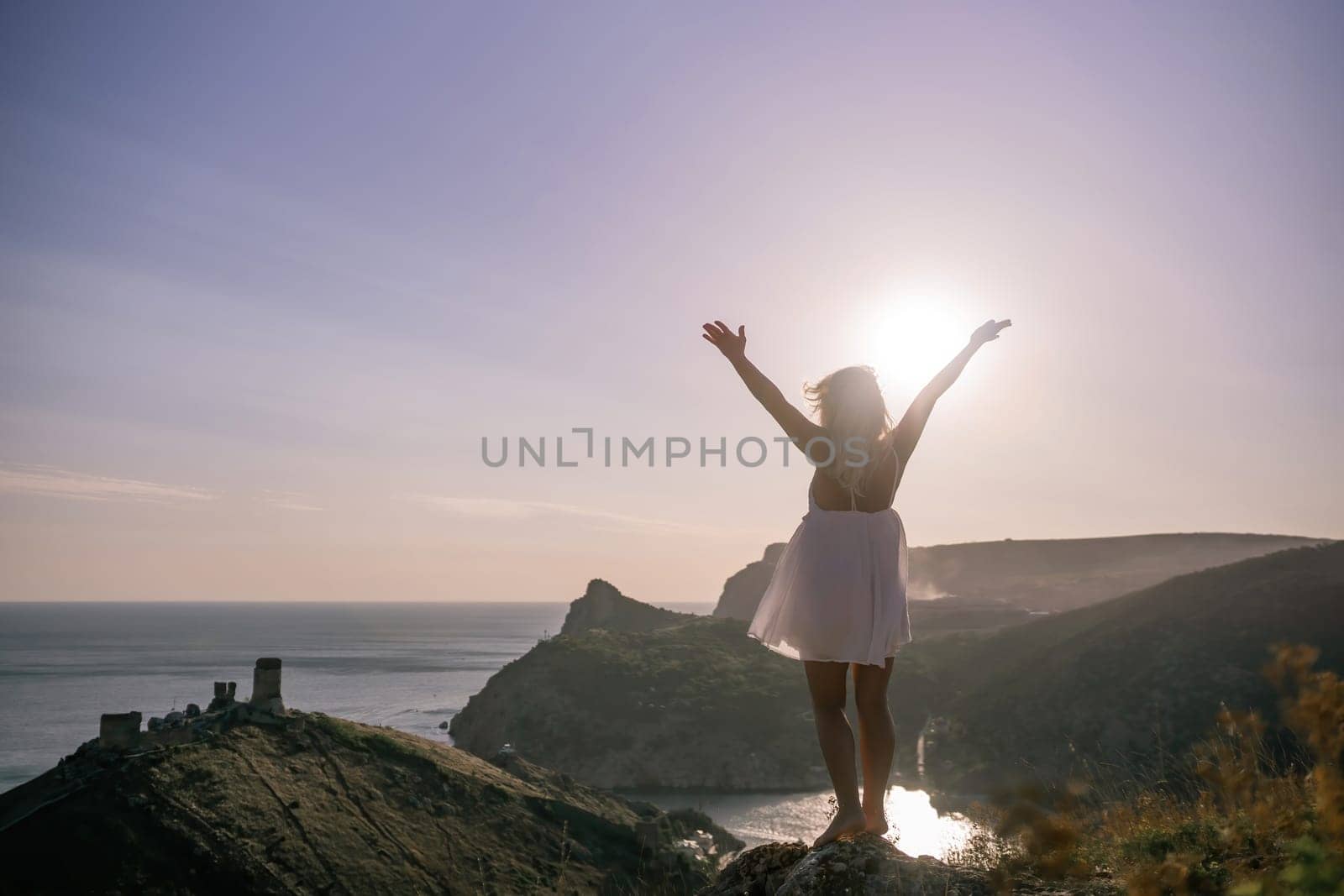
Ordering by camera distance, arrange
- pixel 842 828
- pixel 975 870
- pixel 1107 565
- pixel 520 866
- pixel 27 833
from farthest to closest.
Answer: pixel 1107 565 → pixel 520 866 → pixel 27 833 → pixel 842 828 → pixel 975 870

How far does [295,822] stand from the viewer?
25281 millimetres

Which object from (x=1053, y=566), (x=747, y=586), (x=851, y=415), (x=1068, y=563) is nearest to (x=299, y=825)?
(x=851, y=415)

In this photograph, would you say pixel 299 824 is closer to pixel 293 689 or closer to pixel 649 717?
pixel 649 717

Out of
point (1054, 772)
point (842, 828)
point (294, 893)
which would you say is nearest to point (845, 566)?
point (842, 828)

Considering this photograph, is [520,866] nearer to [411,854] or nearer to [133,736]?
[411,854]

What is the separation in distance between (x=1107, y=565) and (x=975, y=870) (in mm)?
166075

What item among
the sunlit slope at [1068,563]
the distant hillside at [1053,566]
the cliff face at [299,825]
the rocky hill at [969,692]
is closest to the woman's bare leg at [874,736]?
the cliff face at [299,825]

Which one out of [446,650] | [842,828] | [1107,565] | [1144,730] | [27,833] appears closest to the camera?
[842,828]

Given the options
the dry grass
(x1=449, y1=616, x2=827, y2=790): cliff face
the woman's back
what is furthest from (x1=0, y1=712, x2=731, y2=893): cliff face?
(x1=449, y1=616, x2=827, y2=790): cliff face

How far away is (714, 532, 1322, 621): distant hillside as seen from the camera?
440ft

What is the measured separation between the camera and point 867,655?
4.18 m

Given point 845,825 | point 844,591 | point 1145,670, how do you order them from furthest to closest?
point 1145,670
point 844,591
point 845,825

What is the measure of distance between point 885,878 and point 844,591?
1327 millimetres

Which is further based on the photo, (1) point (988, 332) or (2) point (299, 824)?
(2) point (299, 824)
